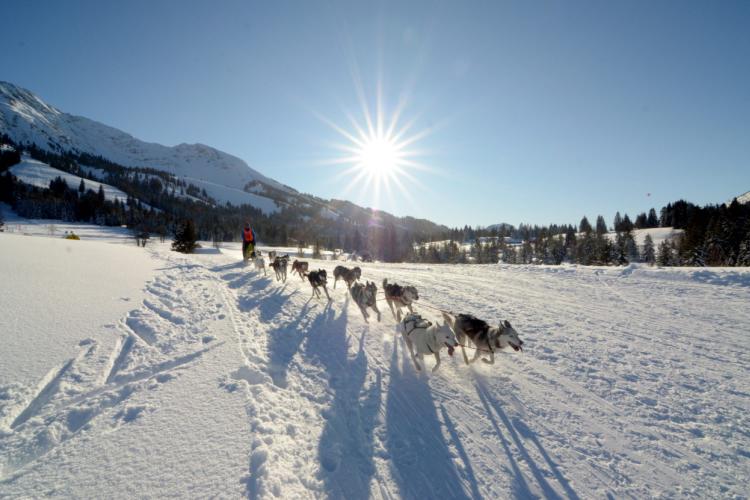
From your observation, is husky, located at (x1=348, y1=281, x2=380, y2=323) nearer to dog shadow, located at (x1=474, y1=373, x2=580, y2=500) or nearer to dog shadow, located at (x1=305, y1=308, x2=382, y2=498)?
dog shadow, located at (x1=305, y1=308, x2=382, y2=498)

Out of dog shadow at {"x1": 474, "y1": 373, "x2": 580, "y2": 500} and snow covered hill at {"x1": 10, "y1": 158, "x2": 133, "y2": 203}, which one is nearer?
dog shadow at {"x1": 474, "y1": 373, "x2": 580, "y2": 500}

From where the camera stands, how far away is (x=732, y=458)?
346 cm

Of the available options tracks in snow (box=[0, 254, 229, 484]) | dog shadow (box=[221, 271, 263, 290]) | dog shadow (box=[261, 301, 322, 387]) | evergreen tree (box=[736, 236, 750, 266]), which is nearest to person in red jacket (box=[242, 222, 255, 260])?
dog shadow (box=[221, 271, 263, 290])

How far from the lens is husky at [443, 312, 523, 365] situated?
5.30m

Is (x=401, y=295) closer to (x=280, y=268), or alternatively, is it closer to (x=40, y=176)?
(x=280, y=268)

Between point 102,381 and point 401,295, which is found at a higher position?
point 401,295

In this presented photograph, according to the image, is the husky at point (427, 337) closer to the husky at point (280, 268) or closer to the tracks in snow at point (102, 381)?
the tracks in snow at point (102, 381)

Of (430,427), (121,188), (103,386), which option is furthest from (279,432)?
(121,188)

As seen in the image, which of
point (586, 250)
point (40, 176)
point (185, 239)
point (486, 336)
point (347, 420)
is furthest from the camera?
point (40, 176)

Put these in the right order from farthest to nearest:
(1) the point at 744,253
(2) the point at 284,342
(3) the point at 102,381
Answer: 1. (1) the point at 744,253
2. (2) the point at 284,342
3. (3) the point at 102,381

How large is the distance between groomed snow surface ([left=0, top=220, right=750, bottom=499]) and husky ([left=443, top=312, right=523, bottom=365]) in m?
0.42

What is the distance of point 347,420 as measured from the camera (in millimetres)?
4117

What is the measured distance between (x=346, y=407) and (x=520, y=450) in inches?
91.9

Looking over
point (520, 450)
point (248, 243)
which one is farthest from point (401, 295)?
point (248, 243)
